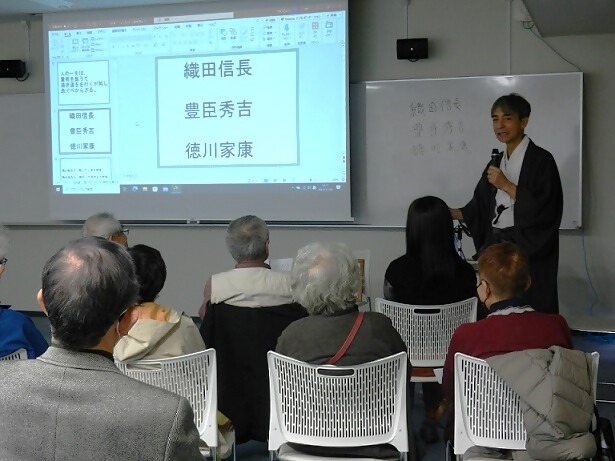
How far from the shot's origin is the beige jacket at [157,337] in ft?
8.41

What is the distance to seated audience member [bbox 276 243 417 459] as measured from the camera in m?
2.35

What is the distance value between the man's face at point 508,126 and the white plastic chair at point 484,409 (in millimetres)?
2469

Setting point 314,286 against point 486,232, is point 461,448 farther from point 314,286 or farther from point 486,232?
point 486,232

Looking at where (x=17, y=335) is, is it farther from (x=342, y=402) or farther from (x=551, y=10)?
(x=551, y=10)

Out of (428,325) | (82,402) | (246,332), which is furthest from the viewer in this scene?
(428,325)

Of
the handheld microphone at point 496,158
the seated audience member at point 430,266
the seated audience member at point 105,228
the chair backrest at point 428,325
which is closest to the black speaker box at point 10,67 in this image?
the seated audience member at point 105,228

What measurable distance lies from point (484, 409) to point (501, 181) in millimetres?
2439

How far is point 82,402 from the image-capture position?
1195mm

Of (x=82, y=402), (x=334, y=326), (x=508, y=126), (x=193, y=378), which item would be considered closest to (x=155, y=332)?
(x=193, y=378)

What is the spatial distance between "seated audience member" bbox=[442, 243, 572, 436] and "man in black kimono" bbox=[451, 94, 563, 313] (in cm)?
191

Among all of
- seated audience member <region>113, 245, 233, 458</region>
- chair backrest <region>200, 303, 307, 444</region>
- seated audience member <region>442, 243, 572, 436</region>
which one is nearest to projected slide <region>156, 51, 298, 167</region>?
chair backrest <region>200, 303, 307, 444</region>

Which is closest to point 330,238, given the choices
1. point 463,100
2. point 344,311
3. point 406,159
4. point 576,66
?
point 406,159

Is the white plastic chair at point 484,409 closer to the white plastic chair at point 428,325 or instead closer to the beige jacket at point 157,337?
the white plastic chair at point 428,325

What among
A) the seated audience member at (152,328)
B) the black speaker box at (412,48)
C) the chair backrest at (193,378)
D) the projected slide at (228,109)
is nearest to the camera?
the chair backrest at (193,378)
